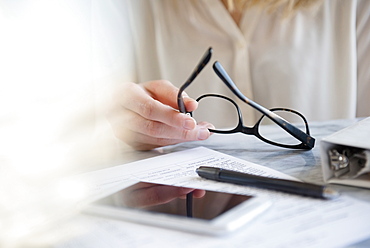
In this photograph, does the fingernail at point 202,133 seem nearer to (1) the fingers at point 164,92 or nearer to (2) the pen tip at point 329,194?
(1) the fingers at point 164,92

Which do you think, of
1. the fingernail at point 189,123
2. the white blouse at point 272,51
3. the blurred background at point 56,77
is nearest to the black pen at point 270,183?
→ the fingernail at point 189,123

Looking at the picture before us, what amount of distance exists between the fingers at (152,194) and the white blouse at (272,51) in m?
0.63

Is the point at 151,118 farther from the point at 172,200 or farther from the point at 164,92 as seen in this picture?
the point at 172,200

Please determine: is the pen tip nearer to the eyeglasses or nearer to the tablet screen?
the tablet screen

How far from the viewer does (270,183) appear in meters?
0.38

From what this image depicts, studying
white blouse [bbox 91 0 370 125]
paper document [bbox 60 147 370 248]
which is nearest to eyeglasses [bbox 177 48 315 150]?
paper document [bbox 60 147 370 248]

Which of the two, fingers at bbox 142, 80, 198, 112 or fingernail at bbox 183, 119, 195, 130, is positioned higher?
fingers at bbox 142, 80, 198, 112

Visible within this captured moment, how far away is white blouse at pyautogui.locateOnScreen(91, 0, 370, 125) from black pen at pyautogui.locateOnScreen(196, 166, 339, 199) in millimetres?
588

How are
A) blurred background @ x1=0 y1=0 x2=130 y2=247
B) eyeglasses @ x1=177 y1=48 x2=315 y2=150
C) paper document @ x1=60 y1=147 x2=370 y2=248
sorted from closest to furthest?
1. paper document @ x1=60 y1=147 x2=370 y2=248
2. eyeglasses @ x1=177 y1=48 x2=315 y2=150
3. blurred background @ x1=0 y1=0 x2=130 y2=247

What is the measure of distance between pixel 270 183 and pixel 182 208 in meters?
0.09

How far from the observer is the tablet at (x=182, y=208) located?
30 centimetres

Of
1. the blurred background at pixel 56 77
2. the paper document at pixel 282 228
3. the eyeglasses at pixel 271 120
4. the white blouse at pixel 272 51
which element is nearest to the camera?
the paper document at pixel 282 228

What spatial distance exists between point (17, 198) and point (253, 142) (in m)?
0.34

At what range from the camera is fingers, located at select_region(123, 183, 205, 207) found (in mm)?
350
